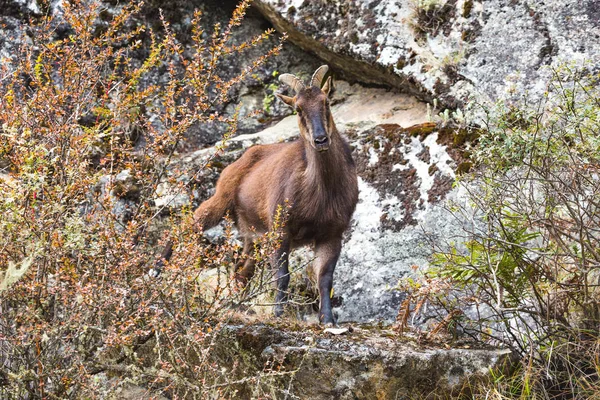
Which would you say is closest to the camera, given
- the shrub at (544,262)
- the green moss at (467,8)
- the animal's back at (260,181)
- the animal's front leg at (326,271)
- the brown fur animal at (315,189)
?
the shrub at (544,262)

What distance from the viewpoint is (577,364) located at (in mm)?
4484

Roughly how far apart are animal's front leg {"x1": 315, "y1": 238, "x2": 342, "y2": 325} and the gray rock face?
189 centimetres

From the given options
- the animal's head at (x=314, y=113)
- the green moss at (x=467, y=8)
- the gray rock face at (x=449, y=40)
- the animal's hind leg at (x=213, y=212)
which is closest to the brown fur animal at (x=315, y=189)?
the animal's head at (x=314, y=113)

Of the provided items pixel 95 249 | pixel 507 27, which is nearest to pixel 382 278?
pixel 507 27

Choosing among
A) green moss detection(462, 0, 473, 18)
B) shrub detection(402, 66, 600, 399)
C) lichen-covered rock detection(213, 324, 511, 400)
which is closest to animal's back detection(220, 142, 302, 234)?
lichen-covered rock detection(213, 324, 511, 400)

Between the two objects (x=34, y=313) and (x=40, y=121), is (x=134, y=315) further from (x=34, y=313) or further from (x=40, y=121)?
(x=40, y=121)

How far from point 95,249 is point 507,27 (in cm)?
523

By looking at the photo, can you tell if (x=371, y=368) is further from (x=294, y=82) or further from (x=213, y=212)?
(x=213, y=212)

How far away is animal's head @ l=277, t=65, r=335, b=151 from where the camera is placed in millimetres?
6312

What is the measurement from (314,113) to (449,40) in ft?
7.45

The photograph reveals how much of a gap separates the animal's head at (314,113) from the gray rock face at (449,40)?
1.36 metres

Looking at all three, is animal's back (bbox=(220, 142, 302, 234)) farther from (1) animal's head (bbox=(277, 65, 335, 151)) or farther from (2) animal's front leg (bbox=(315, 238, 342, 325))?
(2) animal's front leg (bbox=(315, 238, 342, 325))

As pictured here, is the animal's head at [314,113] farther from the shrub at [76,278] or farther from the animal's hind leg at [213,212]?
the shrub at [76,278]

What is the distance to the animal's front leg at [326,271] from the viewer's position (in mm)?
6125
